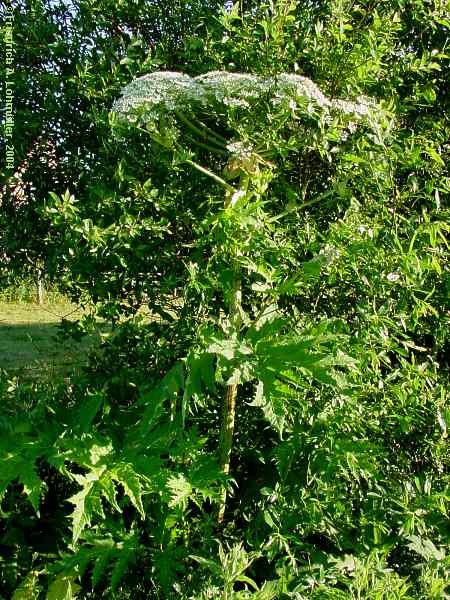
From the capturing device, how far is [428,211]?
3088 millimetres

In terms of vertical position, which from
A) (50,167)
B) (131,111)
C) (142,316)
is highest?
(131,111)

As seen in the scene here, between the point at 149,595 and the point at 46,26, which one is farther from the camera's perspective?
the point at 46,26

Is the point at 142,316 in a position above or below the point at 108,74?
below

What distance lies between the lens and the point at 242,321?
238cm

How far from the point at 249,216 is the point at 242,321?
1.29 feet

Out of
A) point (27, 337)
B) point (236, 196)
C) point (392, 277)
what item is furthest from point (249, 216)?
→ point (27, 337)

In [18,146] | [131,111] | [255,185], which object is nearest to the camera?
[131,111]

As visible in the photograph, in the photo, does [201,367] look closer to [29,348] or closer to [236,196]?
[236,196]

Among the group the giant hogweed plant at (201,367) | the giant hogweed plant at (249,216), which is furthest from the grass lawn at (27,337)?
the giant hogweed plant at (249,216)

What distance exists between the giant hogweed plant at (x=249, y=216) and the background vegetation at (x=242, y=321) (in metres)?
0.01

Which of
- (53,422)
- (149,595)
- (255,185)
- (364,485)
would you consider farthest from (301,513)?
(255,185)

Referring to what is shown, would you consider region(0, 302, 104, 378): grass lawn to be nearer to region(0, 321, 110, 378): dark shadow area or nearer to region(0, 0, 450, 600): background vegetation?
region(0, 321, 110, 378): dark shadow area

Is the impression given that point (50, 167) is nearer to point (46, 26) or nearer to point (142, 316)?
point (46, 26)

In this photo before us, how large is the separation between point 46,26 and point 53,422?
1.94 metres
